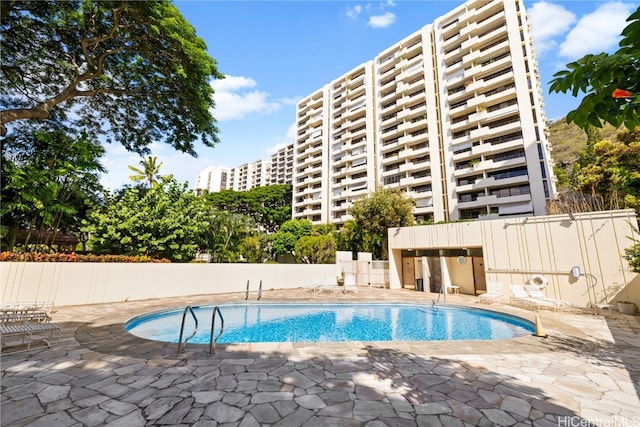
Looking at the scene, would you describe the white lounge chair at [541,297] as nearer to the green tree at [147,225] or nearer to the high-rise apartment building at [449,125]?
the green tree at [147,225]

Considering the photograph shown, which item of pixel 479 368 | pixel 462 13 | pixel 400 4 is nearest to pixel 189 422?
pixel 479 368

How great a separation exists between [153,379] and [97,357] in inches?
67.1

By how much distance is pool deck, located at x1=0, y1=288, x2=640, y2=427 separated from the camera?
10.2 feet

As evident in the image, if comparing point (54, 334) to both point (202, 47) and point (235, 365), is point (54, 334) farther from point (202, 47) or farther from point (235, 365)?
point (202, 47)

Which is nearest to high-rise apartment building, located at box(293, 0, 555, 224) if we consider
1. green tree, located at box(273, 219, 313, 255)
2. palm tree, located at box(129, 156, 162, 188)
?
green tree, located at box(273, 219, 313, 255)

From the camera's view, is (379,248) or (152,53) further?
(379,248)

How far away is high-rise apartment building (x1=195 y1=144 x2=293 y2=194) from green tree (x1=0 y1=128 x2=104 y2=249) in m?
54.3

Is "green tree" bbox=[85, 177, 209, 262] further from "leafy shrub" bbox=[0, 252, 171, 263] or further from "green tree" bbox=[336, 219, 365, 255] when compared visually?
"green tree" bbox=[336, 219, 365, 255]

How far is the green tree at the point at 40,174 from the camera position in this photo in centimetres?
1033

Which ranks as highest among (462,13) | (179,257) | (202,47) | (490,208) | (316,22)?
(462,13)

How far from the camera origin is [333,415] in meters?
3.14

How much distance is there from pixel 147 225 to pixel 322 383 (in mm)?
Result: 14562

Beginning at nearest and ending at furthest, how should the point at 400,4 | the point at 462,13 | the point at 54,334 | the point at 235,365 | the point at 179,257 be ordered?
the point at 235,365 → the point at 54,334 → the point at 400,4 → the point at 179,257 → the point at 462,13

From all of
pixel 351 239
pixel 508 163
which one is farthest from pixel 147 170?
pixel 508 163
